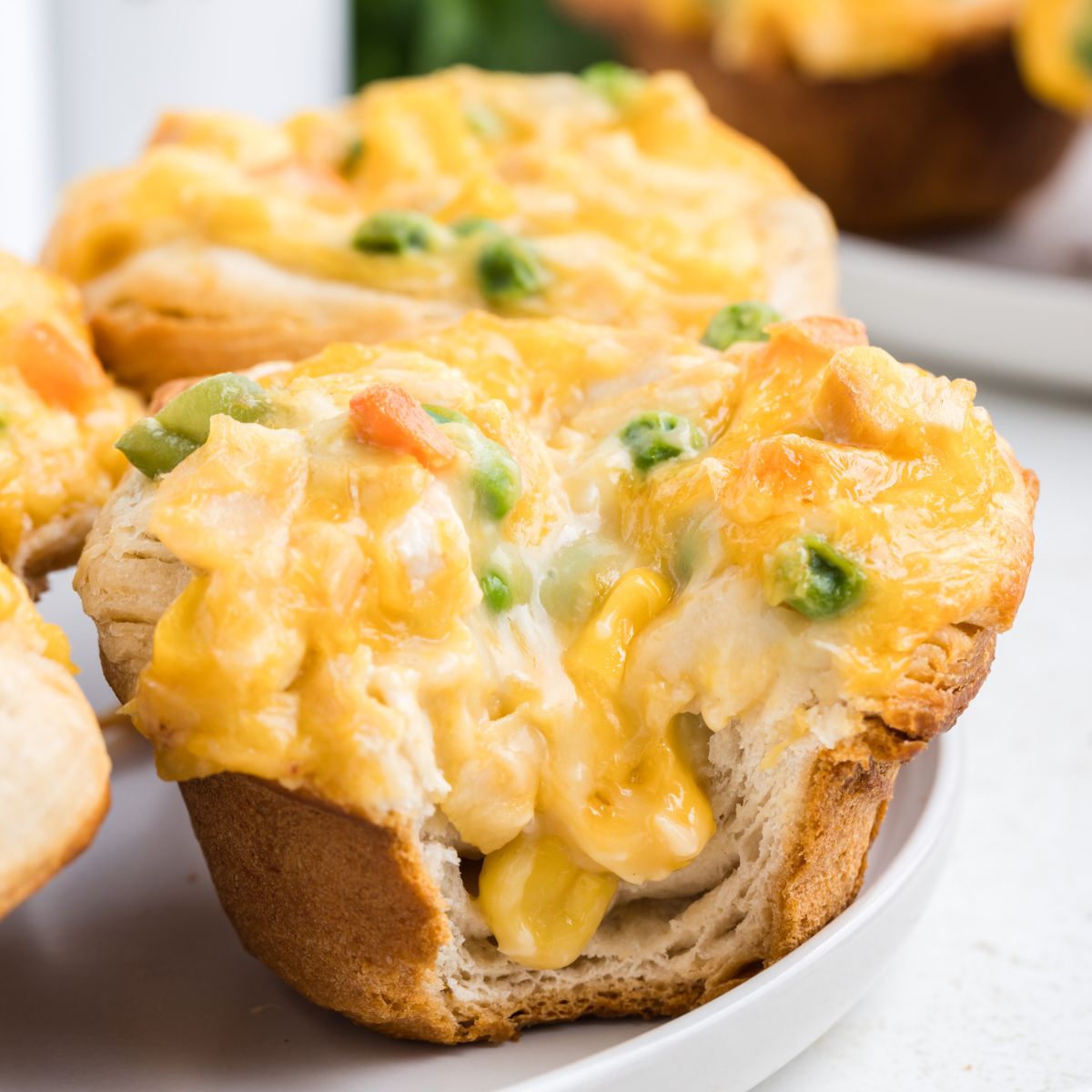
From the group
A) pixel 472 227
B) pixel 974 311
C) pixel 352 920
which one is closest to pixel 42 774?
pixel 352 920

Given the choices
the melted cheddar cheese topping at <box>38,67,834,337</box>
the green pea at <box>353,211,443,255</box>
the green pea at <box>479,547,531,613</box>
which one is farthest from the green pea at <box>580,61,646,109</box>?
the green pea at <box>479,547,531,613</box>

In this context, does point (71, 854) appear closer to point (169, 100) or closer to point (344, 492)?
point (344, 492)

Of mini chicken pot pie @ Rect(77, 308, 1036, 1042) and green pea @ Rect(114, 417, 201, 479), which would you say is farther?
green pea @ Rect(114, 417, 201, 479)

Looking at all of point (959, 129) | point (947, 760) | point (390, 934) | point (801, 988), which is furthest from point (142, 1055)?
point (959, 129)

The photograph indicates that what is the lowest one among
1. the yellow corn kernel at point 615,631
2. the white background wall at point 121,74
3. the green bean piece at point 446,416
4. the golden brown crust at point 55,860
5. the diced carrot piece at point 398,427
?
the white background wall at point 121,74

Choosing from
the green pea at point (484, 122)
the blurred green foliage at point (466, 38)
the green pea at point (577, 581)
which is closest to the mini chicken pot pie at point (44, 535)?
the green pea at point (577, 581)

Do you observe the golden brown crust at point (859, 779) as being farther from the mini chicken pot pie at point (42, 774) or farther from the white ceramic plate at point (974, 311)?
the white ceramic plate at point (974, 311)

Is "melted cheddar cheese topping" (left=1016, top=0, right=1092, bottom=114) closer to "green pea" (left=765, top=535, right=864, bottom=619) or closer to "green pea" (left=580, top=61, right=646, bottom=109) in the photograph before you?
"green pea" (left=580, top=61, right=646, bottom=109)
